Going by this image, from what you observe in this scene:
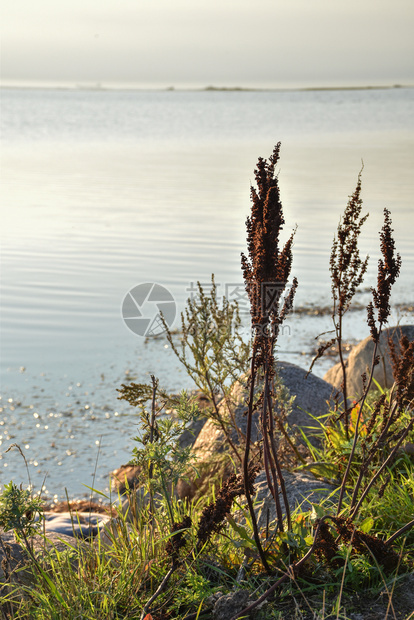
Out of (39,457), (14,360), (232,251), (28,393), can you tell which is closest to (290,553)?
(39,457)

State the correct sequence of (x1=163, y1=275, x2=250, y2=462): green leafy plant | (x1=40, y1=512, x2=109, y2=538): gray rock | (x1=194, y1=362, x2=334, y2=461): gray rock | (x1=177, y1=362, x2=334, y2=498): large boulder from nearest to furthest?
(x1=163, y1=275, x2=250, y2=462): green leafy plant
(x1=177, y1=362, x2=334, y2=498): large boulder
(x1=40, y1=512, x2=109, y2=538): gray rock
(x1=194, y1=362, x2=334, y2=461): gray rock

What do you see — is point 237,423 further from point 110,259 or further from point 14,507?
point 110,259

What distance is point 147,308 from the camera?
37.8 feet

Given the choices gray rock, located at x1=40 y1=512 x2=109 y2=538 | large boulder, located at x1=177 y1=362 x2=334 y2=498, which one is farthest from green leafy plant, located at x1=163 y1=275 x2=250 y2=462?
gray rock, located at x1=40 y1=512 x2=109 y2=538

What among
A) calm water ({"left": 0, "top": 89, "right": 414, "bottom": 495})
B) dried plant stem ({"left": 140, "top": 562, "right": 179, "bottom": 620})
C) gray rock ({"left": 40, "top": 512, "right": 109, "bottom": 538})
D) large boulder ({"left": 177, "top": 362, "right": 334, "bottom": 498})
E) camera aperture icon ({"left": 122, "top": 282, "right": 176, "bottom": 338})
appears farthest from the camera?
camera aperture icon ({"left": 122, "top": 282, "right": 176, "bottom": 338})

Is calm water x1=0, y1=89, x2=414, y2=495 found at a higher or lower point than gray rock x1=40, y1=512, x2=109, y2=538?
higher

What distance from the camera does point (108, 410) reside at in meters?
8.07

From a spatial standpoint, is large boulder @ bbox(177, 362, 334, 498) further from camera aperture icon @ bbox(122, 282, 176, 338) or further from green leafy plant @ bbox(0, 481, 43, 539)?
camera aperture icon @ bbox(122, 282, 176, 338)

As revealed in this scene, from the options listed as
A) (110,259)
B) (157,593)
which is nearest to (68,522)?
(157,593)

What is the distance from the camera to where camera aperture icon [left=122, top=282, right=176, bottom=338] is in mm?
10536

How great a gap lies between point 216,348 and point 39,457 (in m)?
3.48

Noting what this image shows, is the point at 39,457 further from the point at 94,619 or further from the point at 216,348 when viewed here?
the point at 94,619

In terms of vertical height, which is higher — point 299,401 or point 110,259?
point 110,259

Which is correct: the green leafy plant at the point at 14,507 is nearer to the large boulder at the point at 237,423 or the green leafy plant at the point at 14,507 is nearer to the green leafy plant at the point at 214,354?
the green leafy plant at the point at 214,354
